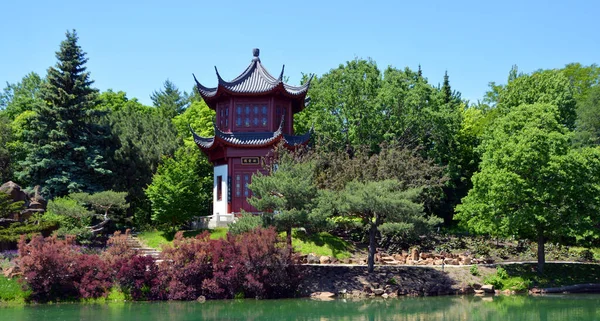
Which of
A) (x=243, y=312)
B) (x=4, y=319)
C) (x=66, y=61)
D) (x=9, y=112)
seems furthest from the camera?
(x=9, y=112)

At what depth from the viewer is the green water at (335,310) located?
18.9 m

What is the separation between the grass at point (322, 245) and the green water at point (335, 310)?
4.69 metres

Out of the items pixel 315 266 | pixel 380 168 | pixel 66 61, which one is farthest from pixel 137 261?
pixel 66 61

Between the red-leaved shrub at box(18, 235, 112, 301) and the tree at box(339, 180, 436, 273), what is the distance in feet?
29.5

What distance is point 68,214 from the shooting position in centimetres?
2723

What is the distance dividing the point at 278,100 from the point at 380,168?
328 inches

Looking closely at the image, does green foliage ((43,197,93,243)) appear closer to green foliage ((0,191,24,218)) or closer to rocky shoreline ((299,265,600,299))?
green foliage ((0,191,24,218))

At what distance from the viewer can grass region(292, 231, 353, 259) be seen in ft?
91.3

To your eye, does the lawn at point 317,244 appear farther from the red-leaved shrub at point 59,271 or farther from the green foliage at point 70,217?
the red-leaved shrub at point 59,271

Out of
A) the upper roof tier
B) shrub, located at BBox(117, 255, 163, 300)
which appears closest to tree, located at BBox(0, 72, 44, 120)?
the upper roof tier

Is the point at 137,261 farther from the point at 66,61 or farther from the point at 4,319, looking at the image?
the point at 66,61

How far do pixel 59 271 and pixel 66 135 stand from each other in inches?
478

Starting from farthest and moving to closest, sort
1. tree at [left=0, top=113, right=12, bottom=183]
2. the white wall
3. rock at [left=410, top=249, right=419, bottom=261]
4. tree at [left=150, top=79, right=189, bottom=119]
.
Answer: tree at [left=150, top=79, right=189, bottom=119], tree at [left=0, top=113, right=12, bottom=183], the white wall, rock at [left=410, top=249, right=419, bottom=261]

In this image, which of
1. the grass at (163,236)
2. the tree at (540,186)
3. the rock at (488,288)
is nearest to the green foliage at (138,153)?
the grass at (163,236)
